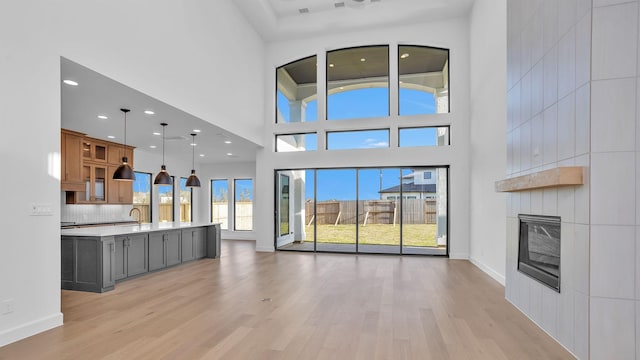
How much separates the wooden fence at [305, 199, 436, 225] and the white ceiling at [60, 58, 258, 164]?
2.47m

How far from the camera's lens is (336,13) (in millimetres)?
7840

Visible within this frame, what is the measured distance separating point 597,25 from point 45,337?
5.58 meters

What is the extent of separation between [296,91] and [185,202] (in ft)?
18.9

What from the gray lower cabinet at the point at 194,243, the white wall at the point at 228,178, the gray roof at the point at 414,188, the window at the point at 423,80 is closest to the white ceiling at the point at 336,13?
the window at the point at 423,80

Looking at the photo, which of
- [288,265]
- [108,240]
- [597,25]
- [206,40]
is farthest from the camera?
[288,265]

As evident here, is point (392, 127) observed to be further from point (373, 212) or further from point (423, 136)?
point (373, 212)

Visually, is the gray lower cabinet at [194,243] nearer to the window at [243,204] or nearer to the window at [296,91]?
the window at [296,91]

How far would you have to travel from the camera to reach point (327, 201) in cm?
855

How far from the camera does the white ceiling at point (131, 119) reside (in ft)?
14.2

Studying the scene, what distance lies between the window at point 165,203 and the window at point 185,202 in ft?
1.33

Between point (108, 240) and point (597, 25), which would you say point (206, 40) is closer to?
point (108, 240)

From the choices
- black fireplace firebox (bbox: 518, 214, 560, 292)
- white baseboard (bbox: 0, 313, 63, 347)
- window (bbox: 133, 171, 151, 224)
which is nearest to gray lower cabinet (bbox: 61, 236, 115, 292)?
white baseboard (bbox: 0, 313, 63, 347)

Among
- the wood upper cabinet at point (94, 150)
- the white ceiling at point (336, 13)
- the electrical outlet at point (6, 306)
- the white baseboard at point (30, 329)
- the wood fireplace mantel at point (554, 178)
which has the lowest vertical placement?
the white baseboard at point (30, 329)

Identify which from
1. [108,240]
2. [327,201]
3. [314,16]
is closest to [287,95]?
[314,16]
